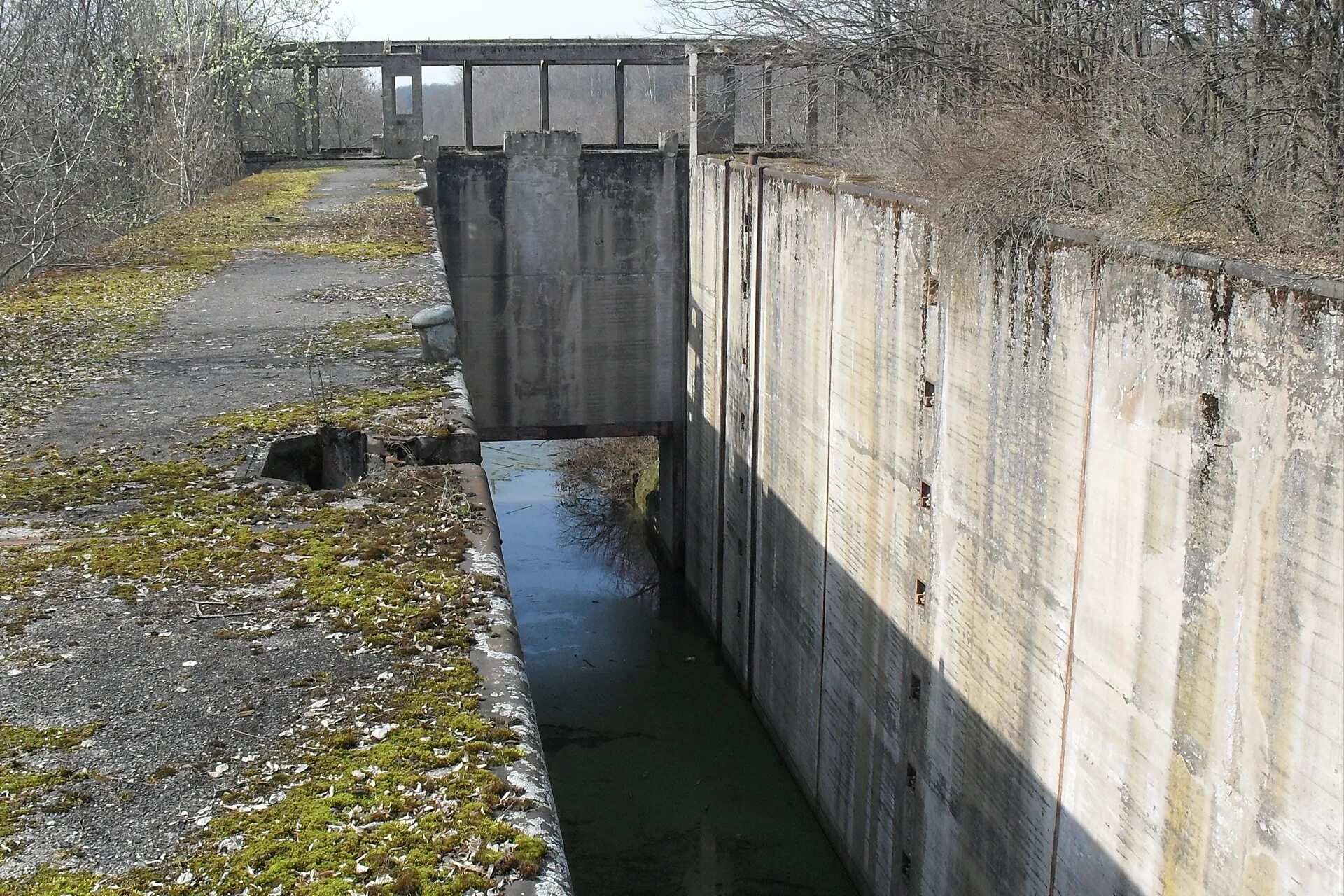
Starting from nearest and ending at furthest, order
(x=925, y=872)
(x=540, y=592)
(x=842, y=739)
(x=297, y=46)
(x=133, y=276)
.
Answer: (x=925, y=872)
(x=842, y=739)
(x=133, y=276)
(x=540, y=592)
(x=297, y=46)

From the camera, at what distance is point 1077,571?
691 centimetres

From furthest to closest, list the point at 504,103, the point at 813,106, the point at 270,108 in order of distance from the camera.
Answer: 1. the point at 504,103
2. the point at 270,108
3. the point at 813,106

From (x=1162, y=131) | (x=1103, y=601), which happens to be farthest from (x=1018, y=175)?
(x=1103, y=601)

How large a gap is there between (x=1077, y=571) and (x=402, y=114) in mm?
16366

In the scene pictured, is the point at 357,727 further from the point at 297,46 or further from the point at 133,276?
the point at 297,46

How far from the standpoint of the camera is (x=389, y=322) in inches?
364

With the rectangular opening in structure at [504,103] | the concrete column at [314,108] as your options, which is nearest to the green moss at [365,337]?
the concrete column at [314,108]

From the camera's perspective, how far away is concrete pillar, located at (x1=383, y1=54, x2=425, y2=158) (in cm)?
2058

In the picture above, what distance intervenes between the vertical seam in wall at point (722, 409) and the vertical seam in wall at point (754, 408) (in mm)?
1322

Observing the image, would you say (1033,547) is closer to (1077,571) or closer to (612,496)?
(1077,571)

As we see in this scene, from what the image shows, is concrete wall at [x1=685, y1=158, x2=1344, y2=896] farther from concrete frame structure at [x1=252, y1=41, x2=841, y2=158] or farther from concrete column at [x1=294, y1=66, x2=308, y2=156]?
concrete column at [x1=294, y1=66, x2=308, y2=156]

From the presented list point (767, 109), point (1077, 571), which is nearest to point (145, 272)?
point (1077, 571)

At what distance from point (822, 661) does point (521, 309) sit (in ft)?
28.0

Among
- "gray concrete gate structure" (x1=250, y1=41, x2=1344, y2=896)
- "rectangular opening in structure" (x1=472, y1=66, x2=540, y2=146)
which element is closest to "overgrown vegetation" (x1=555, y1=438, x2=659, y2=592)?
"gray concrete gate structure" (x1=250, y1=41, x2=1344, y2=896)
